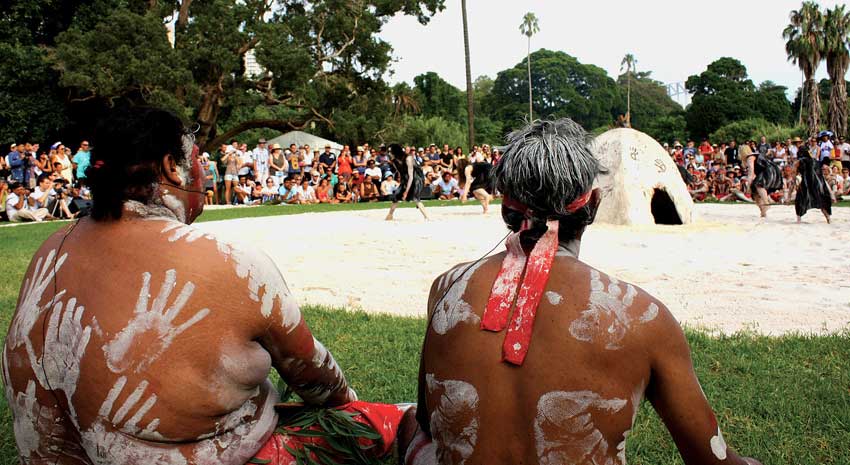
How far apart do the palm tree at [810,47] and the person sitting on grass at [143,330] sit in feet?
125

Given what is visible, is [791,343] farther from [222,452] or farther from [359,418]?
[222,452]

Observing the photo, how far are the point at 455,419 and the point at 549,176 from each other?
68 centimetres

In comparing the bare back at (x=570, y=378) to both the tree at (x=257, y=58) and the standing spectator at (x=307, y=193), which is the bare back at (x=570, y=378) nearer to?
the standing spectator at (x=307, y=193)

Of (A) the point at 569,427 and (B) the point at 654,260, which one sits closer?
(A) the point at 569,427

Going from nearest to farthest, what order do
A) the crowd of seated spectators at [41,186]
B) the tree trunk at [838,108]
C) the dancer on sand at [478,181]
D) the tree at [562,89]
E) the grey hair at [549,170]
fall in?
the grey hair at [549,170]
the dancer on sand at [478,181]
the crowd of seated spectators at [41,186]
the tree trunk at [838,108]
the tree at [562,89]

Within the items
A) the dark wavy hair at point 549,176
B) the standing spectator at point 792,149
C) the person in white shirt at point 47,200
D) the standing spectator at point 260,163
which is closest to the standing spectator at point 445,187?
the standing spectator at point 260,163

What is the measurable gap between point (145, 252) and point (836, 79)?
129 feet

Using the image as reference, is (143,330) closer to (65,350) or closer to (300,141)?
(65,350)

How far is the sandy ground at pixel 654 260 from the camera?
5879 millimetres

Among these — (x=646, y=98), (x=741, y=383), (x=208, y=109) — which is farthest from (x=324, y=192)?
(x=646, y=98)

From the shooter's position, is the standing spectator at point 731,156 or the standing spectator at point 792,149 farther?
the standing spectator at point 731,156

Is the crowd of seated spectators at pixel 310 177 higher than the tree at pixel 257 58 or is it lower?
lower

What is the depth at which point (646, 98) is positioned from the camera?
93.6 meters

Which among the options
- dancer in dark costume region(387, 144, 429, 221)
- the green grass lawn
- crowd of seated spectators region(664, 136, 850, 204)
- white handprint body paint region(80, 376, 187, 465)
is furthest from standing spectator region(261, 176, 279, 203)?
white handprint body paint region(80, 376, 187, 465)
